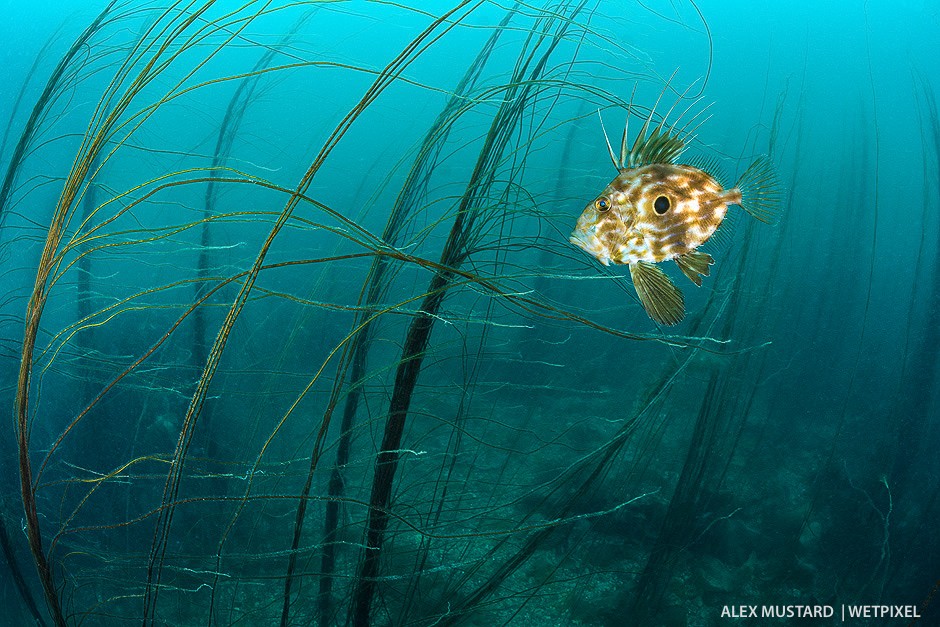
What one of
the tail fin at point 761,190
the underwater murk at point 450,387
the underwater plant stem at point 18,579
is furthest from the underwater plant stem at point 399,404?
the underwater plant stem at point 18,579

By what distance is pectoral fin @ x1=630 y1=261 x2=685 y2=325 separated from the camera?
4.11 feet

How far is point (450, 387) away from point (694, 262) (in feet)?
3.94

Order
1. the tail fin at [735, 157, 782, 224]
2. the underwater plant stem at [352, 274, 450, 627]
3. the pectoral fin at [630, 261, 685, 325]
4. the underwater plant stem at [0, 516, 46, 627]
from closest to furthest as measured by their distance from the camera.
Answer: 1. the pectoral fin at [630, 261, 685, 325]
2. the tail fin at [735, 157, 782, 224]
3. the underwater plant stem at [352, 274, 450, 627]
4. the underwater plant stem at [0, 516, 46, 627]

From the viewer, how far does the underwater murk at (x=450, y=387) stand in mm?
1261

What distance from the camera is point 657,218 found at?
1265 mm

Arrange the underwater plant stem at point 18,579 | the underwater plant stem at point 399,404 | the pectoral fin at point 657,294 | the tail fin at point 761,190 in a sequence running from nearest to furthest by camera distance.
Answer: the pectoral fin at point 657,294 → the tail fin at point 761,190 → the underwater plant stem at point 399,404 → the underwater plant stem at point 18,579

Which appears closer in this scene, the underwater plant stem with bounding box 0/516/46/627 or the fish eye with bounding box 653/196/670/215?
the fish eye with bounding box 653/196/670/215

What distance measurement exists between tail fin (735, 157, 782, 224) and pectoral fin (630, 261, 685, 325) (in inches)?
12.2

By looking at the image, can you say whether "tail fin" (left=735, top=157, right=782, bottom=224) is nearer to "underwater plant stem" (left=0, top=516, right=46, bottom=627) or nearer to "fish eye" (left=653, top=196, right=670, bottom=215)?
"fish eye" (left=653, top=196, right=670, bottom=215)

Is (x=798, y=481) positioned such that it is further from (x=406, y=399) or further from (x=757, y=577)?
(x=406, y=399)

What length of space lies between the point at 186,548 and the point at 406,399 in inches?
160

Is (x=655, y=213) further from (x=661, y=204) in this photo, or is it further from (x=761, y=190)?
(x=761, y=190)

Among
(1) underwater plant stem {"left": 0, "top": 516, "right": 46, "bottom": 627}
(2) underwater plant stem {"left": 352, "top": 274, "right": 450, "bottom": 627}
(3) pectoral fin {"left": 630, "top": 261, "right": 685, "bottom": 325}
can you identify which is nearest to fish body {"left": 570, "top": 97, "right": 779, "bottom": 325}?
(3) pectoral fin {"left": 630, "top": 261, "right": 685, "bottom": 325}

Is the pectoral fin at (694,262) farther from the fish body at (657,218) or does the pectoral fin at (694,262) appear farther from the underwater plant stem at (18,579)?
the underwater plant stem at (18,579)
